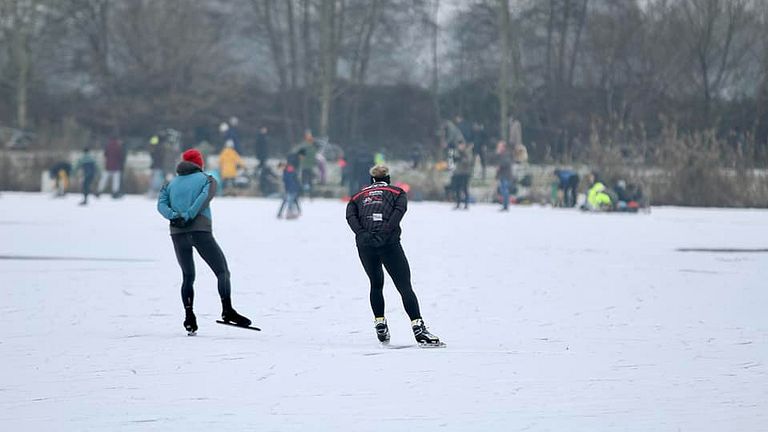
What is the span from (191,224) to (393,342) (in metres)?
1.56

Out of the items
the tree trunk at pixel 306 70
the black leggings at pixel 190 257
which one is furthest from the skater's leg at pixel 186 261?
the tree trunk at pixel 306 70

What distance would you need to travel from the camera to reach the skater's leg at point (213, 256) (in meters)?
9.94

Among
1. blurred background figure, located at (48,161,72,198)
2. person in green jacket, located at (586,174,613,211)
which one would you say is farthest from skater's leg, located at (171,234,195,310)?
blurred background figure, located at (48,161,72,198)

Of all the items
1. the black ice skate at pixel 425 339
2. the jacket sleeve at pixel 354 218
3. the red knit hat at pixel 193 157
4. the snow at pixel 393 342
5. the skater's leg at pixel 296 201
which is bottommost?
the snow at pixel 393 342

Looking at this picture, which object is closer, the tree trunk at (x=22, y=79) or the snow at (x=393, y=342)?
the snow at (x=393, y=342)

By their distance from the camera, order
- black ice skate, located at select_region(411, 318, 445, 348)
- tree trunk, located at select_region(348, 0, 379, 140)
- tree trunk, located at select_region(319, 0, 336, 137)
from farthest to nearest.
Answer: tree trunk, located at select_region(348, 0, 379, 140)
tree trunk, located at select_region(319, 0, 336, 137)
black ice skate, located at select_region(411, 318, 445, 348)

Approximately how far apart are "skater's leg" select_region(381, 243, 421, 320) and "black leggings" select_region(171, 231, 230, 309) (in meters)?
1.22

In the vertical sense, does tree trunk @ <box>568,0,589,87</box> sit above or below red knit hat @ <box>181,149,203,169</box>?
above

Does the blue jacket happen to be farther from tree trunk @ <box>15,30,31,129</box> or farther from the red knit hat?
tree trunk @ <box>15,30,31,129</box>

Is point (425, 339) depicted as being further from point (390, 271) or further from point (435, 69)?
point (435, 69)

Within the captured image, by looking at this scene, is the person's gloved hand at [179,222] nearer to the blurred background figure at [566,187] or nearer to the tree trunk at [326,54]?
the blurred background figure at [566,187]

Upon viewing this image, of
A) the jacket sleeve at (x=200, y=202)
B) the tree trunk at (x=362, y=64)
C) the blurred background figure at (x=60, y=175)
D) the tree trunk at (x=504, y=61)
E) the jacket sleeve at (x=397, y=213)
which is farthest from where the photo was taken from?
the tree trunk at (x=362, y=64)

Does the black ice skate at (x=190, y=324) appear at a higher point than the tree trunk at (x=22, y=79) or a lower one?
lower

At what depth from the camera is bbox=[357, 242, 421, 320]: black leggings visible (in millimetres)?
9383
